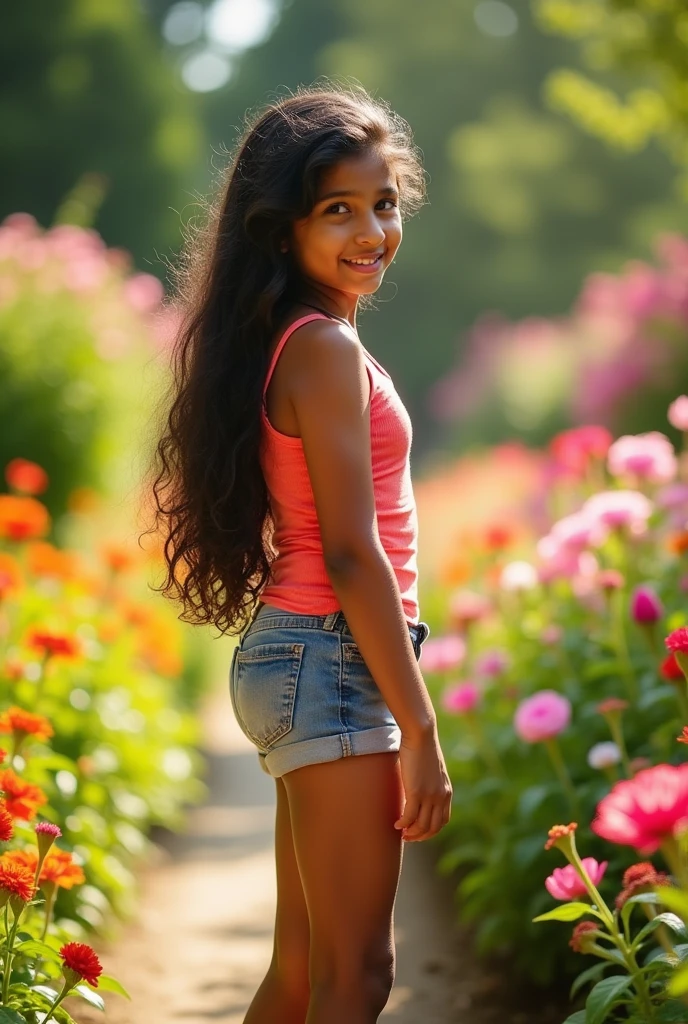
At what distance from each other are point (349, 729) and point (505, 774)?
171cm

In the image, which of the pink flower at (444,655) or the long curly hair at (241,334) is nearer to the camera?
the long curly hair at (241,334)

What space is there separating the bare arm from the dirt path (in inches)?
54.4

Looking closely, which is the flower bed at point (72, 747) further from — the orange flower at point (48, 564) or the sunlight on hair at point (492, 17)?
the sunlight on hair at point (492, 17)

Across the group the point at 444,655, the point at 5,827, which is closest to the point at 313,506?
the point at 5,827

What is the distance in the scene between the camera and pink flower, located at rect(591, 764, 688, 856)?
51.7 inches

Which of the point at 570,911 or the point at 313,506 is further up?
the point at 313,506

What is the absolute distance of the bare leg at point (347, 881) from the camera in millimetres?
1804

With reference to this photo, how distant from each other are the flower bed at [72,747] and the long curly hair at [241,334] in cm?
48

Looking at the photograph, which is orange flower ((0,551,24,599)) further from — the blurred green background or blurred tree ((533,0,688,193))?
the blurred green background

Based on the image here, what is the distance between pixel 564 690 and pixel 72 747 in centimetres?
146

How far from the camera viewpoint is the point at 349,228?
6.40ft

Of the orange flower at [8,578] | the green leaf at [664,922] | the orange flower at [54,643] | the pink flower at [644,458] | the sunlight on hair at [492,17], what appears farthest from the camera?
the sunlight on hair at [492,17]

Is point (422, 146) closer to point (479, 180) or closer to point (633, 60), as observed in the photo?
point (479, 180)

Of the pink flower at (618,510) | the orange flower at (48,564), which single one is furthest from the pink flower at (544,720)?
the orange flower at (48,564)
